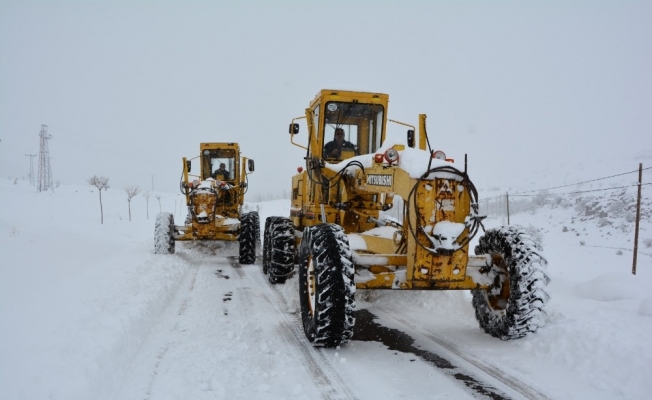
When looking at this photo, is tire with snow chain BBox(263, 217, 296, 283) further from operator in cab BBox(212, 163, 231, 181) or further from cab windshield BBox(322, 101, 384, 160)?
operator in cab BBox(212, 163, 231, 181)

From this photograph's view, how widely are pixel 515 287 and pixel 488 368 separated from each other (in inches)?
36.2

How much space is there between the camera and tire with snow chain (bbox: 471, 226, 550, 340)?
4672 millimetres

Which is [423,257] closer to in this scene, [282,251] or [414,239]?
[414,239]

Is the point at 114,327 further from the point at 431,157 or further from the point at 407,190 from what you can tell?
the point at 431,157

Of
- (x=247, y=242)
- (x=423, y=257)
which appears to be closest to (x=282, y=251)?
(x=247, y=242)

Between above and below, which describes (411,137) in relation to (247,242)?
above

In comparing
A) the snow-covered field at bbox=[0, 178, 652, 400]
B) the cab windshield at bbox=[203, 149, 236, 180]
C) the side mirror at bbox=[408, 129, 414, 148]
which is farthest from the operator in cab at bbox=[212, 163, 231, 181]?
the side mirror at bbox=[408, 129, 414, 148]

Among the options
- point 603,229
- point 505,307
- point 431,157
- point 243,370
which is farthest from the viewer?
point 603,229

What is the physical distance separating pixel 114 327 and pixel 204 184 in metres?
7.93

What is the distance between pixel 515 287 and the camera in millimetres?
4754

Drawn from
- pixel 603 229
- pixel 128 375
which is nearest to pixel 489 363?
pixel 128 375

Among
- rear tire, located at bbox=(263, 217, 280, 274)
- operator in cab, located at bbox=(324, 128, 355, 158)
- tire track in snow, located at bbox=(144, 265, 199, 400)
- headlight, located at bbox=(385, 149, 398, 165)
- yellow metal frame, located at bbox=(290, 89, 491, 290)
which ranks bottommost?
tire track in snow, located at bbox=(144, 265, 199, 400)

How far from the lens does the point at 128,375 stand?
158 inches

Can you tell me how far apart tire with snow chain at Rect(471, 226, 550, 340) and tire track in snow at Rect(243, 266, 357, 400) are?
1.94 m
